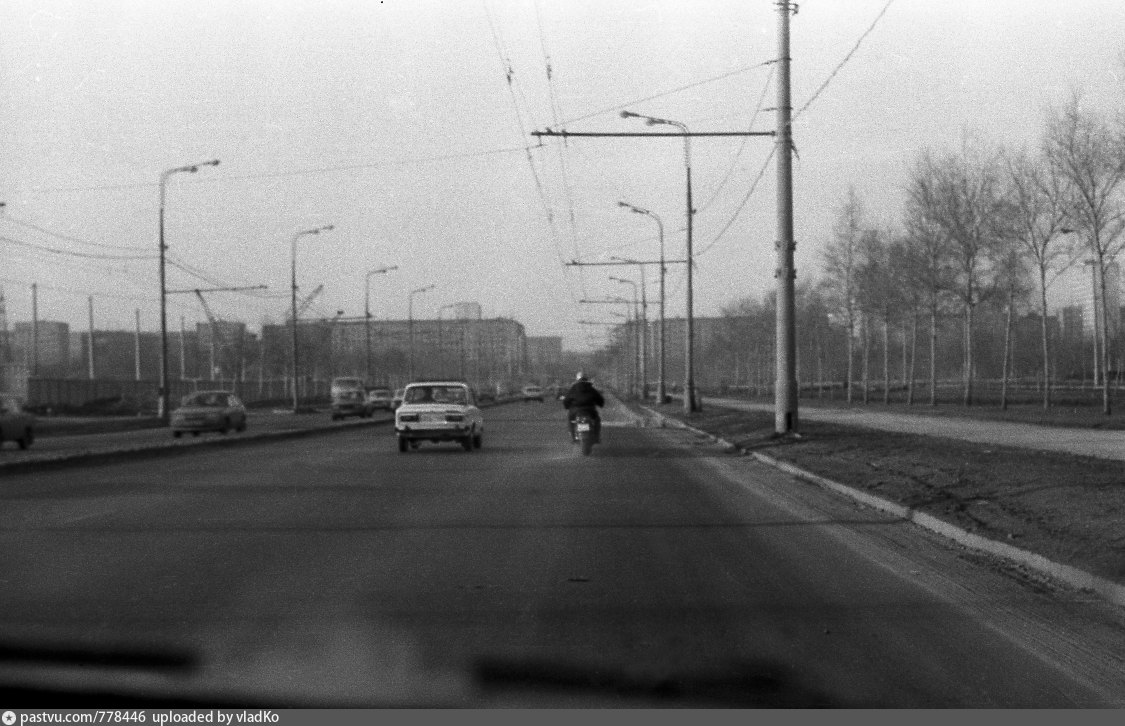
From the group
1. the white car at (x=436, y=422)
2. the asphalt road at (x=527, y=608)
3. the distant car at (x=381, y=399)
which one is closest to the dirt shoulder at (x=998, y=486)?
the asphalt road at (x=527, y=608)

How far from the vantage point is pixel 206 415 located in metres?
41.4

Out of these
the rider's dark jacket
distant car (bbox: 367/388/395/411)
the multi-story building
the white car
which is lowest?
distant car (bbox: 367/388/395/411)

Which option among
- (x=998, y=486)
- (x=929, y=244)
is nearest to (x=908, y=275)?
(x=929, y=244)

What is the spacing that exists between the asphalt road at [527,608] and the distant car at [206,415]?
2478 centimetres

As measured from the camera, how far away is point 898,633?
8.05 metres

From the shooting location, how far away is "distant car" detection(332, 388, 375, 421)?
6088 centimetres

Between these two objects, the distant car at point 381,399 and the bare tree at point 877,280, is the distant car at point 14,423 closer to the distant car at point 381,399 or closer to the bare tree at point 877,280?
the bare tree at point 877,280

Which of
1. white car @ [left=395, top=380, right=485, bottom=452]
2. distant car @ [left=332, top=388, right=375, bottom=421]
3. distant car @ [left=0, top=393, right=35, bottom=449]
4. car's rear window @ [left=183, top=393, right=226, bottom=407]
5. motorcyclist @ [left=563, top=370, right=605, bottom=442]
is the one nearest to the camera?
motorcyclist @ [left=563, top=370, right=605, bottom=442]

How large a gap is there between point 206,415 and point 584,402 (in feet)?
59.8

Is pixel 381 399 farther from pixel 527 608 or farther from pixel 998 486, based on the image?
pixel 527 608

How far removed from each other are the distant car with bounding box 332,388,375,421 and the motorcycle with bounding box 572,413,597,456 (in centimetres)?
3439

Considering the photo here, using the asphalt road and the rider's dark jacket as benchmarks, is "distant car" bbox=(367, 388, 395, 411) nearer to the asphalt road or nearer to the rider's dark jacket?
the rider's dark jacket

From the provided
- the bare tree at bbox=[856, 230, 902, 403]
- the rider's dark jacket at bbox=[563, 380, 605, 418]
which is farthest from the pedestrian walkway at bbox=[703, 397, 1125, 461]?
the bare tree at bbox=[856, 230, 902, 403]

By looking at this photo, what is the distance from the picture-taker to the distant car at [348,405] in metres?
60.9
